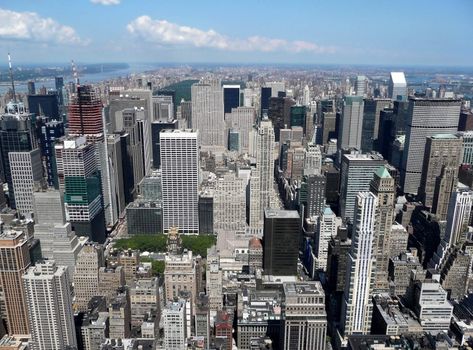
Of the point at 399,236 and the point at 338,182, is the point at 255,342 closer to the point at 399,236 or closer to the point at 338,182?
the point at 399,236

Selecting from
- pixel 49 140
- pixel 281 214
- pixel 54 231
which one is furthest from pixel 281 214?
pixel 49 140

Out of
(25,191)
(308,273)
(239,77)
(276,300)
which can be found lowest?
(308,273)

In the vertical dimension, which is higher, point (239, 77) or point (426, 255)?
point (239, 77)

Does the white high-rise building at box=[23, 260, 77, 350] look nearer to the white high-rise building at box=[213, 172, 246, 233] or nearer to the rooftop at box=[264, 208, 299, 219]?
the rooftop at box=[264, 208, 299, 219]

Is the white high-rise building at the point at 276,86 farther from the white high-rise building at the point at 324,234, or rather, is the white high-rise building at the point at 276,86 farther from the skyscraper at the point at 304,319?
the skyscraper at the point at 304,319

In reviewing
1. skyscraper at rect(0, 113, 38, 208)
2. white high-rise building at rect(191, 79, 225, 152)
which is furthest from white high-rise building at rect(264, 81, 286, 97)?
skyscraper at rect(0, 113, 38, 208)

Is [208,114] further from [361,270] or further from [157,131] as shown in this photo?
[361,270]

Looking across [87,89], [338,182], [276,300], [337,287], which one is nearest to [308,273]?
[337,287]

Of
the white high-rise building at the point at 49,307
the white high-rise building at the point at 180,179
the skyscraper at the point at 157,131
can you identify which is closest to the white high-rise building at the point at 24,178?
the white high-rise building at the point at 180,179
